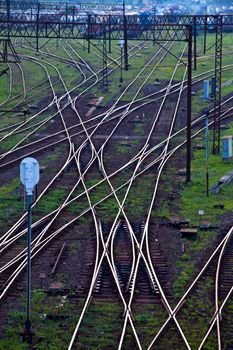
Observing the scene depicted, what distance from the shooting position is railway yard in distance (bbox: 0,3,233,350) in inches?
430

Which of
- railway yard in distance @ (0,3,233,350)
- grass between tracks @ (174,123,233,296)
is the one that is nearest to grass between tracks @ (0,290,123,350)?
railway yard in distance @ (0,3,233,350)

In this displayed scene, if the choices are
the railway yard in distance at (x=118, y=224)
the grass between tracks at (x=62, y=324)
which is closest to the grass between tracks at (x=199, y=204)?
the railway yard in distance at (x=118, y=224)

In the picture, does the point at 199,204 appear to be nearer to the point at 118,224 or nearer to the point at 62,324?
the point at 118,224

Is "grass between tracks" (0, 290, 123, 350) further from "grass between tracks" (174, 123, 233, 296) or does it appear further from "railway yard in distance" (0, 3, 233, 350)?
"grass between tracks" (174, 123, 233, 296)

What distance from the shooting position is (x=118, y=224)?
1553 cm

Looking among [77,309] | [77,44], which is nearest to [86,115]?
[77,309]

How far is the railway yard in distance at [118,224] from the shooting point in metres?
10.9

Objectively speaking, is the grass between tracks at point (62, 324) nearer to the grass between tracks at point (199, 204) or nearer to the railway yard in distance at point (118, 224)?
the railway yard in distance at point (118, 224)

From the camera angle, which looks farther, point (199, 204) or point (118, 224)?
point (199, 204)

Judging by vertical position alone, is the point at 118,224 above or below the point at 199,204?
above

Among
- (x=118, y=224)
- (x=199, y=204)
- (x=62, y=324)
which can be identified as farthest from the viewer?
(x=199, y=204)

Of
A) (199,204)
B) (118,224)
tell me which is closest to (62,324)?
(118,224)

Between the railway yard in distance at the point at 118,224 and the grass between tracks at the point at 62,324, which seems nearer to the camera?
the grass between tracks at the point at 62,324

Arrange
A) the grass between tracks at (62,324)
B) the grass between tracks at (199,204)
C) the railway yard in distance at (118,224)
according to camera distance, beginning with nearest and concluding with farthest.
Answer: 1. the grass between tracks at (62,324)
2. the railway yard in distance at (118,224)
3. the grass between tracks at (199,204)
